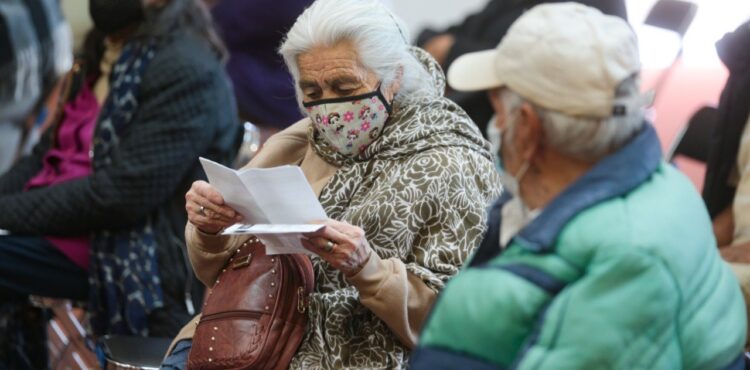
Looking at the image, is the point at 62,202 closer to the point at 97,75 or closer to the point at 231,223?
the point at 97,75

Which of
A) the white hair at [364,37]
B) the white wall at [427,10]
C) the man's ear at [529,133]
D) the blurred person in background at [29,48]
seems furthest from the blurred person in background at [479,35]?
the white wall at [427,10]

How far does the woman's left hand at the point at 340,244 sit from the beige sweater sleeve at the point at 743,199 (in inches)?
34.9

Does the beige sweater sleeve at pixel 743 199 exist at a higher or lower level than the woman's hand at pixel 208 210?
lower

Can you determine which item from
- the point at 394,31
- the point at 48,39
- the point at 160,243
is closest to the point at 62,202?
the point at 160,243

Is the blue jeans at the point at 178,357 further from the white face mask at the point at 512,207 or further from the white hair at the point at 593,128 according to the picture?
the white hair at the point at 593,128

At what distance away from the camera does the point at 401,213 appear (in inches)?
109

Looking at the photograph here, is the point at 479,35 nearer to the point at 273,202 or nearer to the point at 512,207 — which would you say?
the point at 273,202

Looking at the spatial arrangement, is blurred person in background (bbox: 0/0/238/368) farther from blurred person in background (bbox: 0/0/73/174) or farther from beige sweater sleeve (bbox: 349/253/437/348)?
beige sweater sleeve (bbox: 349/253/437/348)

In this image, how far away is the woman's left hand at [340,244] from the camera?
2.52m

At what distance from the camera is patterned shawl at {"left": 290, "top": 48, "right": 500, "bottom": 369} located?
2742 millimetres

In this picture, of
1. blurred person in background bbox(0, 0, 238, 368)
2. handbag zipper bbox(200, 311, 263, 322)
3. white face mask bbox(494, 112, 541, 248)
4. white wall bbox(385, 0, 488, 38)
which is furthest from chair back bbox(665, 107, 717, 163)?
white wall bbox(385, 0, 488, 38)

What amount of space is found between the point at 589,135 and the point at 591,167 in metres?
0.09

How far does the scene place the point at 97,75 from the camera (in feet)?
14.1

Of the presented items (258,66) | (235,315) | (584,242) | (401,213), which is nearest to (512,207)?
(584,242)
